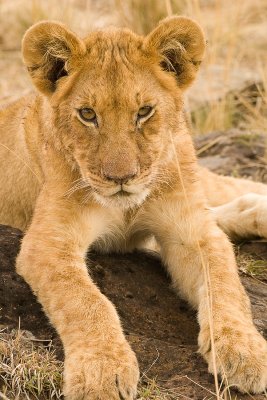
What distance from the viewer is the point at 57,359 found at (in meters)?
3.32

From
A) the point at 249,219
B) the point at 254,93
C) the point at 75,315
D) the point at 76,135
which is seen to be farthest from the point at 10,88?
the point at 75,315

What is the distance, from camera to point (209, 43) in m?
9.54

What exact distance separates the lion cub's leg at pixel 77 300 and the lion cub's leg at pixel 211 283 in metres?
0.35

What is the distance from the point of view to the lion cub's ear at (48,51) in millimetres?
3822

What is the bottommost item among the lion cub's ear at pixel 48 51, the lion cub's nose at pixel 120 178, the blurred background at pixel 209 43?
the blurred background at pixel 209 43

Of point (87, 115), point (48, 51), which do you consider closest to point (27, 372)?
point (87, 115)

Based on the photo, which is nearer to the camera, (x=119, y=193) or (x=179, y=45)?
(x=119, y=193)

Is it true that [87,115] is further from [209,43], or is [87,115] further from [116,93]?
[209,43]

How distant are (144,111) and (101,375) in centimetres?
132

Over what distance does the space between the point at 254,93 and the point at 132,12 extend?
7.14 ft

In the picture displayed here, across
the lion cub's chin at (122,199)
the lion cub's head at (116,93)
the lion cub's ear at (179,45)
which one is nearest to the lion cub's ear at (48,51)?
the lion cub's head at (116,93)

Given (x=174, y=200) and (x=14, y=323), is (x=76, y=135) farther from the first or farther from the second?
(x=14, y=323)

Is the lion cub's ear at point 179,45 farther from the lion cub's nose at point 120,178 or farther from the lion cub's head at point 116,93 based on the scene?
the lion cub's nose at point 120,178

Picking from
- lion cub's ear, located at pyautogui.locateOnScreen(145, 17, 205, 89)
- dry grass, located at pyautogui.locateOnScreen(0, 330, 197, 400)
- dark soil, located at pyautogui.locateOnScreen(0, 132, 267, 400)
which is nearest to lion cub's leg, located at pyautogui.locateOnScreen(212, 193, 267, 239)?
dark soil, located at pyautogui.locateOnScreen(0, 132, 267, 400)
